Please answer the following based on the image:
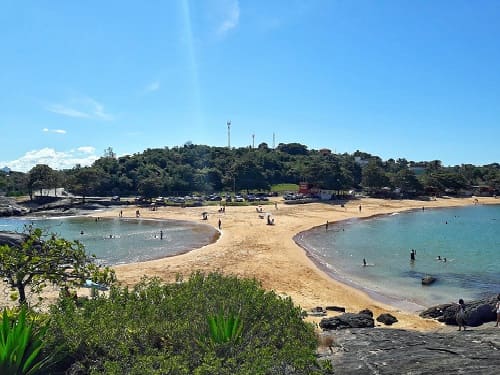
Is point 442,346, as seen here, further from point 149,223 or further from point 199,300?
point 149,223

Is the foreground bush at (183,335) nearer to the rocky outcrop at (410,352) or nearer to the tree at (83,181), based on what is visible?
the rocky outcrop at (410,352)

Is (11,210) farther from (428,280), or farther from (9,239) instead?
(428,280)

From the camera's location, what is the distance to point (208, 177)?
319 feet

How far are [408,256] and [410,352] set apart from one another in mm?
27954

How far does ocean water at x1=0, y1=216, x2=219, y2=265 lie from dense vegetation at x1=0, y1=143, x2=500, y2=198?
800 inches

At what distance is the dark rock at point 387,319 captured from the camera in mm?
18136

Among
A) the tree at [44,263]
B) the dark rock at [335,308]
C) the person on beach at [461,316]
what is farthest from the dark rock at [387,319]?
the tree at [44,263]

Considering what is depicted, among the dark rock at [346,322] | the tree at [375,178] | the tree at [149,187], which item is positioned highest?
the tree at [375,178]

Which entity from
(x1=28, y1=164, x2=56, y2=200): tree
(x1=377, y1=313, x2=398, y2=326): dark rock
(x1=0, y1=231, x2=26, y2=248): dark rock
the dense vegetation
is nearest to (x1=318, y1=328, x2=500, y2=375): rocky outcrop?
(x1=377, y1=313, x2=398, y2=326): dark rock

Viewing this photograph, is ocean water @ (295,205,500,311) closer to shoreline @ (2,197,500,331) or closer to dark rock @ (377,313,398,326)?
shoreline @ (2,197,500,331)

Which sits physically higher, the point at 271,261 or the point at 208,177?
the point at 208,177

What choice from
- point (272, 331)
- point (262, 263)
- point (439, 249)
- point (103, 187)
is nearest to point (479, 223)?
point (439, 249)

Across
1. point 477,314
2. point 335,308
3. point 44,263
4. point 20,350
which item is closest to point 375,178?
point 335,308

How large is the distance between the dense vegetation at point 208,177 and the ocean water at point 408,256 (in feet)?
104
